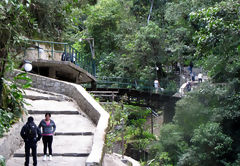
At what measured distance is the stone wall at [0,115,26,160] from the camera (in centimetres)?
658

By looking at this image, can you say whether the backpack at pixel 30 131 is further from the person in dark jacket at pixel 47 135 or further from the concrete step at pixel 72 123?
the concrete step at pixel 72 123

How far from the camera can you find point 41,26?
15742mm

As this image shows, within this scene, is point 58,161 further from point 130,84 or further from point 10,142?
point 130,84

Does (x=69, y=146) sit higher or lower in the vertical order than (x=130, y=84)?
A: lower

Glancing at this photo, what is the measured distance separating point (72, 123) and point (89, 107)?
84 centimetres

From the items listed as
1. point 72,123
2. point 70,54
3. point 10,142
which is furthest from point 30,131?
point 70,54

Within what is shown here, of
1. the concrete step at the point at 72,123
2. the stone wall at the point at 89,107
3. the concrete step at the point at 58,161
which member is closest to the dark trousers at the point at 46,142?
the concrete step at the point at 58,161

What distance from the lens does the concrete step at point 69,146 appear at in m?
7.11

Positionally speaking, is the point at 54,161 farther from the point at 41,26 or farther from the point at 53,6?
the point at 41,26

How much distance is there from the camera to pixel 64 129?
28.5 feet

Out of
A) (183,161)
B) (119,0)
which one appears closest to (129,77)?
(119,0)

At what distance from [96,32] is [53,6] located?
20730 mm

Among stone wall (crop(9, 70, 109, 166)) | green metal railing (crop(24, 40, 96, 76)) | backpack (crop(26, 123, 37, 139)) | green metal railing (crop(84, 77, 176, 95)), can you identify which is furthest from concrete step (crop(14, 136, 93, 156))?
green metal railing (crop(84, 77, 176, 95))

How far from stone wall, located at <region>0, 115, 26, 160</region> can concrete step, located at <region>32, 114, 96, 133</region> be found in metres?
1.25
